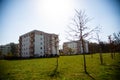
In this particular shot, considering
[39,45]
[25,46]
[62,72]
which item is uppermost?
[39,45]

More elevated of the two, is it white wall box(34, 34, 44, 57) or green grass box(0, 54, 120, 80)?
white wall box(34, 34, 44, 57)

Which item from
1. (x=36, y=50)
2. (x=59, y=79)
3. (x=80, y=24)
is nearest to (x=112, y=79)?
(x=59, y=79)

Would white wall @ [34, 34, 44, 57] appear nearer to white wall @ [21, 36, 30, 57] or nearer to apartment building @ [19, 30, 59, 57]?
apartment building @ [19, 30, 59, 57]

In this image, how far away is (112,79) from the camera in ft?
31.8

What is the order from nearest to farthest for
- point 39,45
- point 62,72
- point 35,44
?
point 62,72, point 35,44, point 39,45

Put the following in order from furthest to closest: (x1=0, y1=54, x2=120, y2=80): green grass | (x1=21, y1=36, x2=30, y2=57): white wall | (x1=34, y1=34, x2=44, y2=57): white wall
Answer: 1. (x1=21, y1=36, x2=30, y2=57): white wall
2. (x1=34, y1=34, x2=44, y2=57): white wall
3. (x1=0, y1=54, x2=120, y2=80): green grass

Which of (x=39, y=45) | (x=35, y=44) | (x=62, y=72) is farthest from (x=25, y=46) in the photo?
(x=62, y=72)

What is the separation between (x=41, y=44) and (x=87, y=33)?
62120mm

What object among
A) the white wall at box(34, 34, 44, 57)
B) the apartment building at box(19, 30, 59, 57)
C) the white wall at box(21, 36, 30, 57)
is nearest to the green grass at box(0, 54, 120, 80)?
the apartment building at box(19, 30, 59, 57)

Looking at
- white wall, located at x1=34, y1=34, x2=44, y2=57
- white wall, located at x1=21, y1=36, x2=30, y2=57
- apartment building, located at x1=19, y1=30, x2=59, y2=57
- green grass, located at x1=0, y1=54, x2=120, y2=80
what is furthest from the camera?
white wall, located at x1=21, y1=36, x2=30, y2=57

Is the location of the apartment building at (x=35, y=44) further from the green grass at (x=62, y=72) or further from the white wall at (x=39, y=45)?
the green grass at (x=62, y=72)

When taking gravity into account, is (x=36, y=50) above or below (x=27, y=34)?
below

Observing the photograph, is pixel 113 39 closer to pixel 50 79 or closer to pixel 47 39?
pixel 50 79

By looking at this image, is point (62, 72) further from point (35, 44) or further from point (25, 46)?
point (25, 46)
